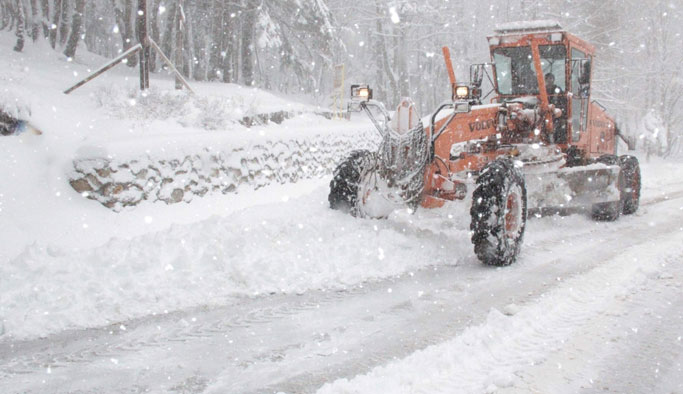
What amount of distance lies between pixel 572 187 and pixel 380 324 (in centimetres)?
494

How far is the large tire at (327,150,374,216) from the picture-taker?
24.5 feet

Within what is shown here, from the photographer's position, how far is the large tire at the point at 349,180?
746 centimetres

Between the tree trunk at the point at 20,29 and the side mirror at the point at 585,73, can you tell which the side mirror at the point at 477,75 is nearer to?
the side mirror at the point at 585,73

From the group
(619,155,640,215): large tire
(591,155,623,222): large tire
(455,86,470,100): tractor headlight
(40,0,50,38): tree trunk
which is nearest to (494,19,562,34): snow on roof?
(591,155,623,222): large tire

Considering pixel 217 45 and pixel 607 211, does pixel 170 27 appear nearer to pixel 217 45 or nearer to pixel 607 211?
pixel 217 45

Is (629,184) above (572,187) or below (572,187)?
below

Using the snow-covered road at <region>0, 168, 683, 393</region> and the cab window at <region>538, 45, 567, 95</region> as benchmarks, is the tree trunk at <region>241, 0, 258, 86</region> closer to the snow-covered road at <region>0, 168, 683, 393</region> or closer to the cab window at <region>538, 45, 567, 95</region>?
the cab window at <region>538, 45, 567, 95</region>

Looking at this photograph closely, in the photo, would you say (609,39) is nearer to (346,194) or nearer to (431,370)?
(346,194)

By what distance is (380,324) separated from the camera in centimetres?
443

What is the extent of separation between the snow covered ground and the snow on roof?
9.23ft

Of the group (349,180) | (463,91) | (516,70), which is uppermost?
(516,70)

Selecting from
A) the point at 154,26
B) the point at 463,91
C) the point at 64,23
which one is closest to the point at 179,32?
the point at 154,26

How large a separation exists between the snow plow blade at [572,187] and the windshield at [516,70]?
5.02 feet

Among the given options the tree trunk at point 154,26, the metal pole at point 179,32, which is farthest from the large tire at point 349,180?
the tree trunk at point 154,26
